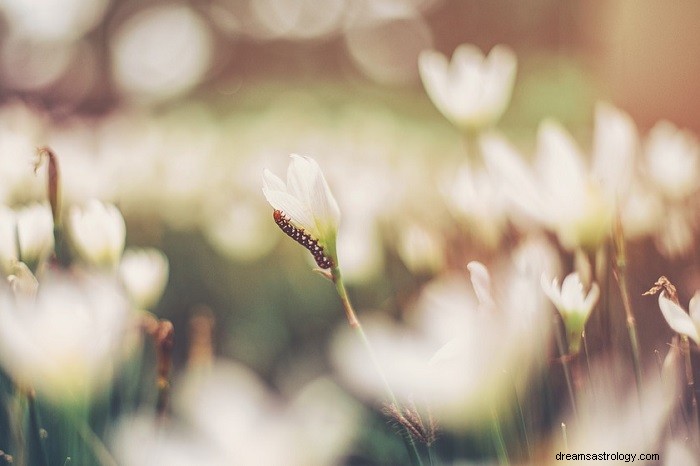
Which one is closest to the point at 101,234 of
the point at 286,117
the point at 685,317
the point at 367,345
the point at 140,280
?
the point at 140,280

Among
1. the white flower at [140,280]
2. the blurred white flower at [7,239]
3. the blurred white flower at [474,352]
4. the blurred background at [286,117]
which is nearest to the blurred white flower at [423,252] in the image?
the blurred background at [286,117]

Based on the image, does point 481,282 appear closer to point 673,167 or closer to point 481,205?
point 481,205

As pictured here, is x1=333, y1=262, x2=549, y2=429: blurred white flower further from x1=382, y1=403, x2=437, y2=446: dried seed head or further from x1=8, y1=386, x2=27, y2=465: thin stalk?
x1=8, y1=386, x2=27, y2=465: thin stalk

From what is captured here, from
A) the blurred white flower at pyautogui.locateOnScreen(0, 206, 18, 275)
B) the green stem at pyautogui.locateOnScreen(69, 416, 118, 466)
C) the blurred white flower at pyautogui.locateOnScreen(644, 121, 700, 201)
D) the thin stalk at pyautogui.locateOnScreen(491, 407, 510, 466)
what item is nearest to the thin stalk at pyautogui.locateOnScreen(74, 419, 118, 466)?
the green stem at pyautogui.locateOnScreen(69, 416, 118, 466)

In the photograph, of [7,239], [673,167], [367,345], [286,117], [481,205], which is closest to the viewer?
[367,345]

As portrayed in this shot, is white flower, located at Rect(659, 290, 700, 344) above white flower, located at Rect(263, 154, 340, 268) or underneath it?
underneath

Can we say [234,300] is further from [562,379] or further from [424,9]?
[424,9]
